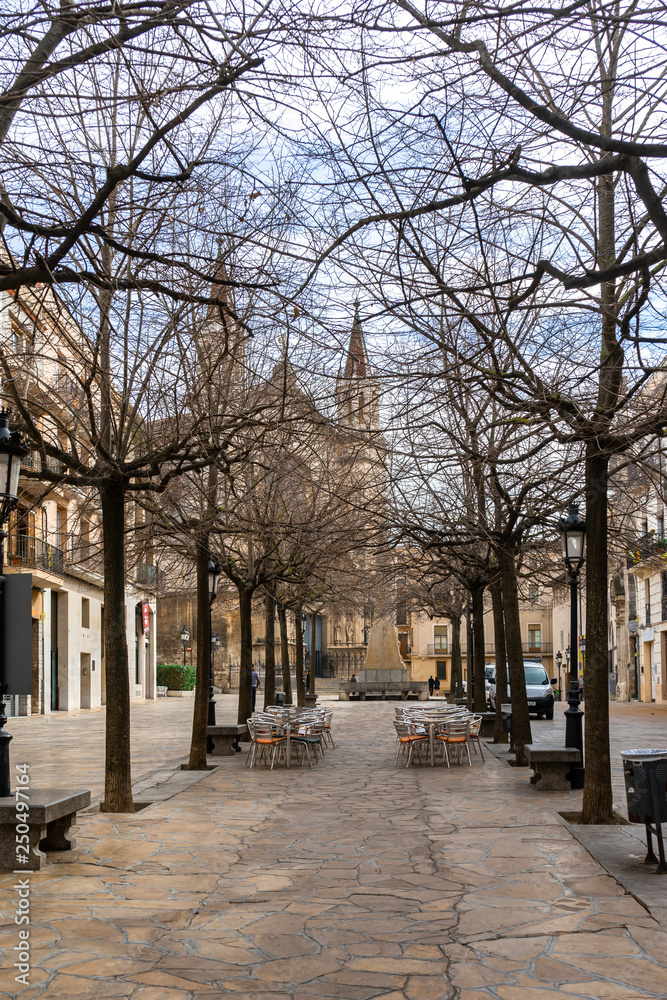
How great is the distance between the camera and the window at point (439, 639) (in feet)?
307

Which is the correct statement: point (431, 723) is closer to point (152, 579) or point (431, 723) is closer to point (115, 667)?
point (115, 667)

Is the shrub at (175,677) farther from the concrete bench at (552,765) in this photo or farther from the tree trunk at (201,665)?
the concrete bench at (552,765)

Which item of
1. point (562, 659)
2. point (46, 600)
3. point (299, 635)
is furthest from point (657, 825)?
point (562, 659)

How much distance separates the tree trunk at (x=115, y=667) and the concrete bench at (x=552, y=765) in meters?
5.33

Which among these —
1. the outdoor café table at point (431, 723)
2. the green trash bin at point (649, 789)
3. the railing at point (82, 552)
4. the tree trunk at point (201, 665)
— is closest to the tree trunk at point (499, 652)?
the outdoor café table at point (431, 723)

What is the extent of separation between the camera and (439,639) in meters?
94.3

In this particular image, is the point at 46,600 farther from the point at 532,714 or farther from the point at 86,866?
the point at 86,866

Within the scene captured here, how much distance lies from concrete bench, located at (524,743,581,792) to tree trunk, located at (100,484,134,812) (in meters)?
5.33

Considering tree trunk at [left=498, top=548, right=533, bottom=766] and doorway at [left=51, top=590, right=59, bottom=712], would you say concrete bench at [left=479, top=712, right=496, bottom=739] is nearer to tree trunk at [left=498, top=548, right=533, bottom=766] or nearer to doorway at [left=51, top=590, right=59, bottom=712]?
tree trunk at [left=498, top=548, right=533, bottom=766]

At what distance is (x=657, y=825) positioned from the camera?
25.9ft

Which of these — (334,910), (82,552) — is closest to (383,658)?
(82,552)

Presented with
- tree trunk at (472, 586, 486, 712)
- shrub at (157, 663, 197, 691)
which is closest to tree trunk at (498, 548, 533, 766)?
tree trunk at (472, 586, 486, 712)

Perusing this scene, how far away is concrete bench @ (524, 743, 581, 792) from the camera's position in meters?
13.2

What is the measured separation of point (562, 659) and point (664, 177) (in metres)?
72.8
